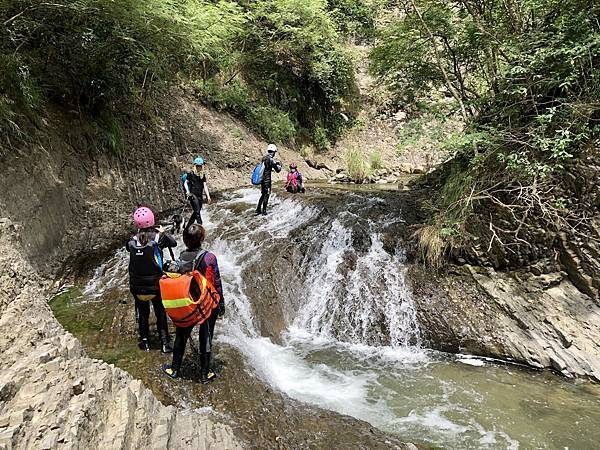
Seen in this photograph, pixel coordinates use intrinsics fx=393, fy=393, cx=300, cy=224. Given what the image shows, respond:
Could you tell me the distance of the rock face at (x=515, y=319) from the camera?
5.68 metres

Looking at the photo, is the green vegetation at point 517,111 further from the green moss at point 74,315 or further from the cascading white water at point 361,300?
the green moss at point 74,315

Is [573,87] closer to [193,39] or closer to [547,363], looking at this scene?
[547,363]

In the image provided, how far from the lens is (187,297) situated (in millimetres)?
3656

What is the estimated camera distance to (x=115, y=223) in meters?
9.32

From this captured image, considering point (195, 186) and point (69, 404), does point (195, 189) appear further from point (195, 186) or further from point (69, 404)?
point (69, 404)

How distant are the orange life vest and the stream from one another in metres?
0.89

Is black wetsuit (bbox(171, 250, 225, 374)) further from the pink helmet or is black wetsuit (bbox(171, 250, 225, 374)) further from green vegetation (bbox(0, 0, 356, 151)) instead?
green vegetation (bbox(0, 0, 356, 151))

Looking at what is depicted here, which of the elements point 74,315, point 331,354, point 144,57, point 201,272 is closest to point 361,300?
point 331,354

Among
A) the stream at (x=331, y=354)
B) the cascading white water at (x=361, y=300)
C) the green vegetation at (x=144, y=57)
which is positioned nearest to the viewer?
the stream at (x=331, y=354)

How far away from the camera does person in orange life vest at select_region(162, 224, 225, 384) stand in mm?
3888

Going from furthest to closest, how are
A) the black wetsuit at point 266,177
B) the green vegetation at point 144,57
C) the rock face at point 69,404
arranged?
1. the black wetsuit at point 266,177
2. the green vegetation at point 144,57
3. the rock face at point 69,404

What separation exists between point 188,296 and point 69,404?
128 cm

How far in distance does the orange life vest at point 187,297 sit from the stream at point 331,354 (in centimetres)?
89

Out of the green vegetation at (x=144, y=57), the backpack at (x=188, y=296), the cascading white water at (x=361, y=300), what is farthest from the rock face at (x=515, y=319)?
the green vegetation at (x=144, y=57)
